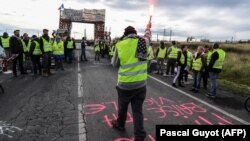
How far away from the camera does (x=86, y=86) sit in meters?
12.0

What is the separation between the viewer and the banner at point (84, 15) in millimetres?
48094

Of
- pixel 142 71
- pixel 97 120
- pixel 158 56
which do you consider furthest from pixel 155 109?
pixel 158 56

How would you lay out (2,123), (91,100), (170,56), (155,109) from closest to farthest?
(2,123)
(155,109)
(91,100)
(170,56)

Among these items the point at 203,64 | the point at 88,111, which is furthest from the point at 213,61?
the point at 88,111

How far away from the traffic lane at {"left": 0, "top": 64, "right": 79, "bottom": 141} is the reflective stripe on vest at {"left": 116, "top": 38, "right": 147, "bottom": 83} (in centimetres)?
157

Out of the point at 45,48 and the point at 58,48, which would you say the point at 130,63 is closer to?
the point at 45,48

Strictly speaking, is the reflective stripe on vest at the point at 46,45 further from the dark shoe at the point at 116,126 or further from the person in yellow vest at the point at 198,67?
the dark shoe at the point at 116,126

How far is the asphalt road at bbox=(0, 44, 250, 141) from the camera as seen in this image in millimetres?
6336

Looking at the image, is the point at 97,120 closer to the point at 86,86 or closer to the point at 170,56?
the point at 86,86

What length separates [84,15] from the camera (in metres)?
49.6

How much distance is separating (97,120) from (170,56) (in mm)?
10405

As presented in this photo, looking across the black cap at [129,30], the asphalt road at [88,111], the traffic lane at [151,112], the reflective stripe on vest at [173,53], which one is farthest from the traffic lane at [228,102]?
the reflective stripe on vest at [173,53]

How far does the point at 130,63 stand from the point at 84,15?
45083mm

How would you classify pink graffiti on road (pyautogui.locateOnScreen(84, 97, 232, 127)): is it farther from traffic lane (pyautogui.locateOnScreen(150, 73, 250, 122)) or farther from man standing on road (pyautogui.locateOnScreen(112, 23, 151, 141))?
man standing on road (pyautogui.locateOnScreen(112, 23, 151, 141))
